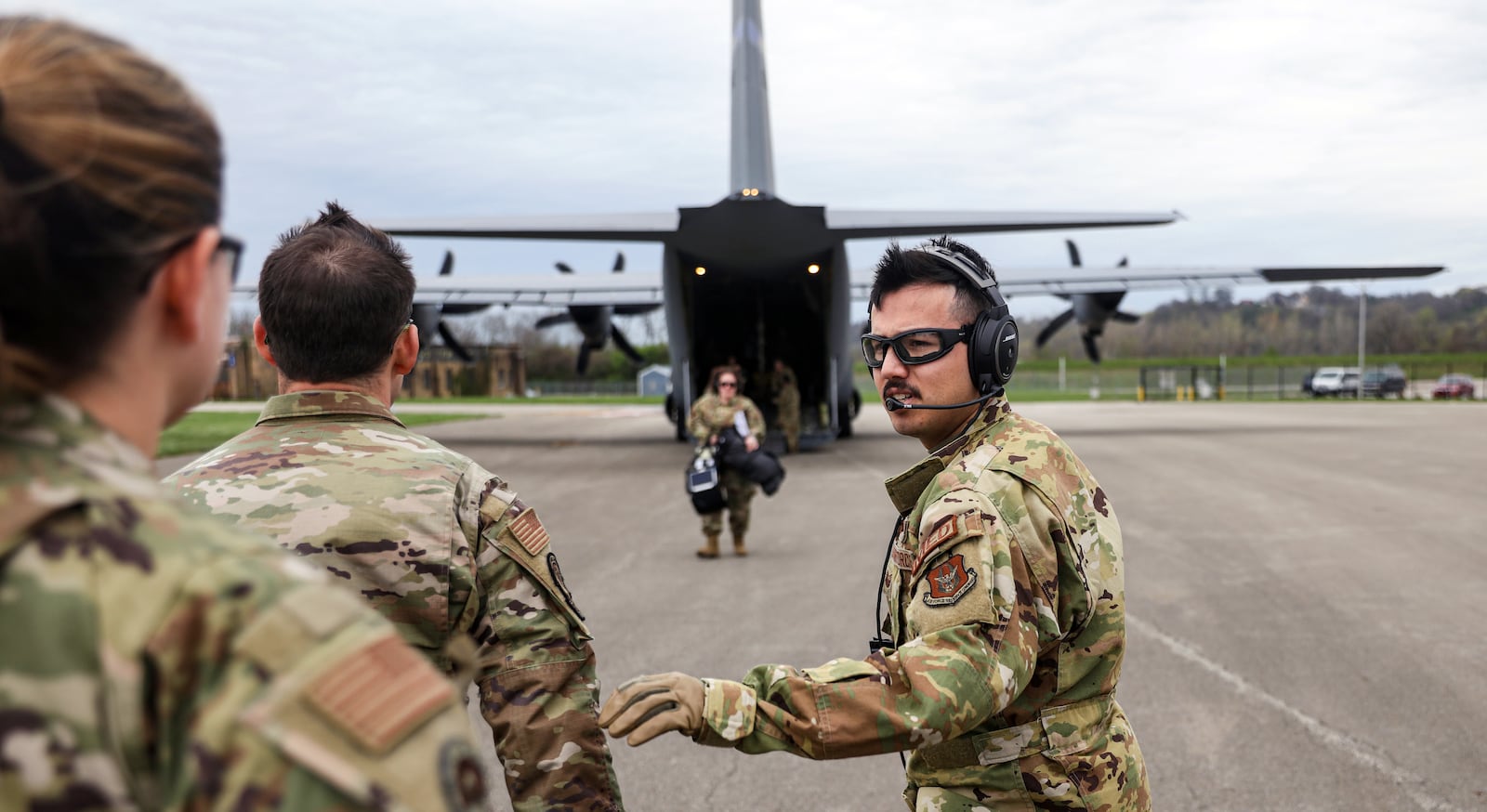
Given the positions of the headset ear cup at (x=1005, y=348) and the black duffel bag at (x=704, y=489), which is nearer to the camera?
the headset ear cup at (x=1005, y=348)

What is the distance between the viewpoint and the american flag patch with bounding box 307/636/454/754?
83 centimetres

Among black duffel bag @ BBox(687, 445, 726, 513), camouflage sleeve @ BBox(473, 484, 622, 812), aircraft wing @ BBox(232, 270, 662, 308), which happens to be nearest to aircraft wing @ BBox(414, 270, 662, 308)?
aircraft wing @ BBox(232, 270, 662, 308)

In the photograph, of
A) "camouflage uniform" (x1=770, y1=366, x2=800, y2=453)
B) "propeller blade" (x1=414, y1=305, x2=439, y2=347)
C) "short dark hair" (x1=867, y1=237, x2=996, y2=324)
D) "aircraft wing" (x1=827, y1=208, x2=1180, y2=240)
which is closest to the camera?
"short dark hair" (x1=867, y1=237, x2=996, y2=324)

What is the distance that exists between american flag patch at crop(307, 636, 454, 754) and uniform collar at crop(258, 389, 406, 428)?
1.24 metres

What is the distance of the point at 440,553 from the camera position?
6.28ft

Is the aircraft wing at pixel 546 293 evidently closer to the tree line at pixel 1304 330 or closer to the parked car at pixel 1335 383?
the parked car at pixel 1335 383

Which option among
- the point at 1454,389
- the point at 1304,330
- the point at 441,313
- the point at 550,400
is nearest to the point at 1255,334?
the point at 1304,330

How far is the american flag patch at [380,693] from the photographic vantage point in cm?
83

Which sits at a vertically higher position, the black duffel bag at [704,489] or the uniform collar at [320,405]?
the uniform collar at [320,405]

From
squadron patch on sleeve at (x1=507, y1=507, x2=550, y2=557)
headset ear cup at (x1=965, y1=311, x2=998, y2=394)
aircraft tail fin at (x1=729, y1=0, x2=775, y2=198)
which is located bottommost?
squadron patch on sleeve at (x1=507, y1=507, x2=550, y2=557)

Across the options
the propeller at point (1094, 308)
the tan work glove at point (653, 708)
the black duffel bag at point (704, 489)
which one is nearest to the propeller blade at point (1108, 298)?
the propeller at point (1094, 308)

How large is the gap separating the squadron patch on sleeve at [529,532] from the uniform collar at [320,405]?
310 millimetres

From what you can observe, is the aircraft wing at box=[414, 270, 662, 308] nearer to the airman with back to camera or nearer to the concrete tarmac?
the concrete tarmac

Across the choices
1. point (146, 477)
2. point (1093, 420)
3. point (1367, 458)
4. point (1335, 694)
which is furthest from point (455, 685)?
point (1093, 420)
